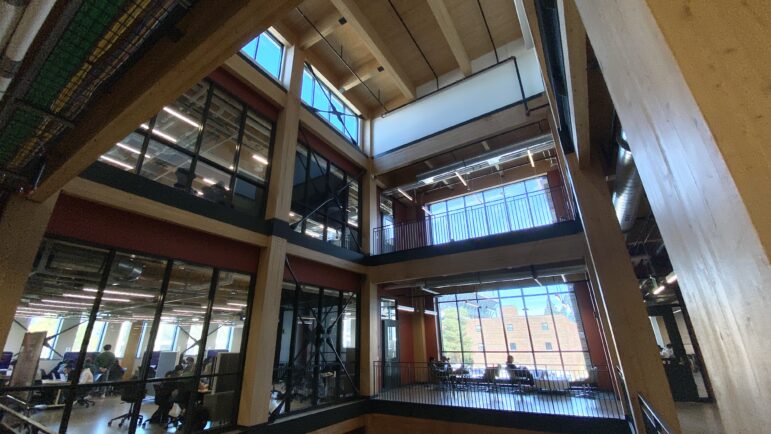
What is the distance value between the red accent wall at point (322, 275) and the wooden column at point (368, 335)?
1.22 feet

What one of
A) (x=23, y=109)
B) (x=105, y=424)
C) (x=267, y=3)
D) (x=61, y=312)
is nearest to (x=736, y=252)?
(x=267, y=3)

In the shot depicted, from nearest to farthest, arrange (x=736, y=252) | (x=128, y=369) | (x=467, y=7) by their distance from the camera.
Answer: (x=736, y=252) < (x=128, y=369) < (x=467, y=7)

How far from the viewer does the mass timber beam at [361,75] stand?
954 cm

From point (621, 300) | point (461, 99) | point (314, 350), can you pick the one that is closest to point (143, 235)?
point (314, 350)

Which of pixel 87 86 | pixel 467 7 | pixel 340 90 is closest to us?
pixel 87 86

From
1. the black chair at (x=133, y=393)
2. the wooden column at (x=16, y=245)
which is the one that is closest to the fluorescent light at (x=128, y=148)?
the wooden column at (x=16, y=245)

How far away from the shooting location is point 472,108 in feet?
30.1

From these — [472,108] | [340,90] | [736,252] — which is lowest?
[736,252]

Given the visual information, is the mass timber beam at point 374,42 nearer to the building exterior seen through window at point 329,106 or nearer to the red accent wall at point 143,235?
the building exterior seen through window at point 329,106

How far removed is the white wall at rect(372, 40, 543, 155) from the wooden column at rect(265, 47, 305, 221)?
11.0 ft

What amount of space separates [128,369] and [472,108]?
30.3 ft

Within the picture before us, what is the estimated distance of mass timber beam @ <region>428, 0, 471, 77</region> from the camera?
7238mm

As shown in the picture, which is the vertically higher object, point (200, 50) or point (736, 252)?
point (200, 50)

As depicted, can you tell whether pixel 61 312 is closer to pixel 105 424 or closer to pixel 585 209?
pixel 105 424
